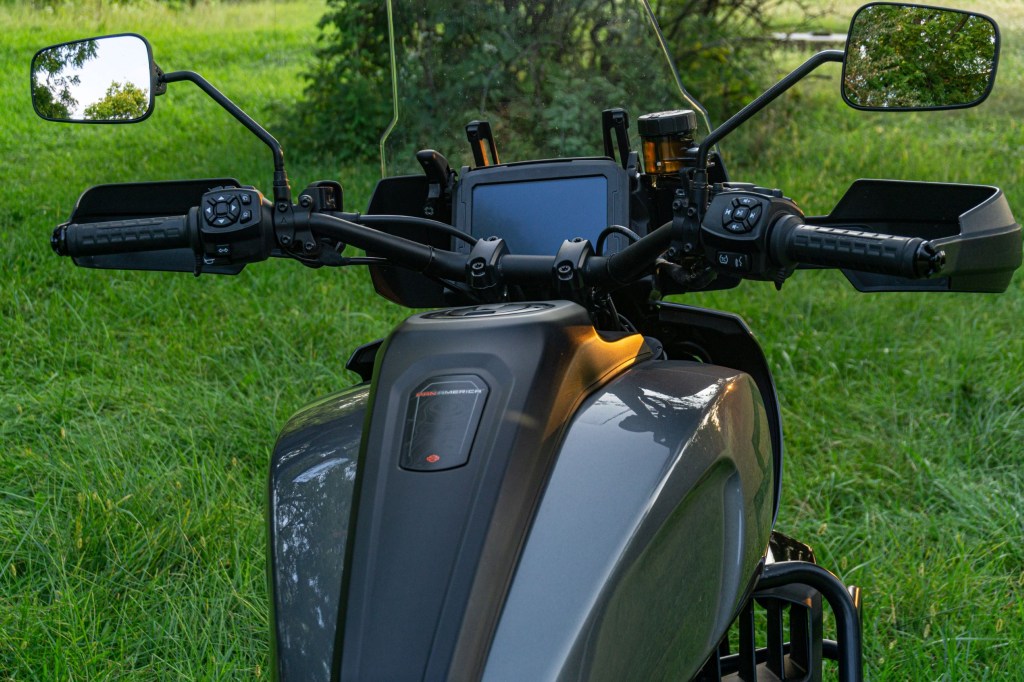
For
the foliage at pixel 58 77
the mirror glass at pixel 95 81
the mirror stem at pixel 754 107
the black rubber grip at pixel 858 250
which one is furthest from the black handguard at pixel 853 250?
the foliage at pixel 58 77

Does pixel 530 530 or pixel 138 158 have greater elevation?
pixel 530 530

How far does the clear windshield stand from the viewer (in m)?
1.90

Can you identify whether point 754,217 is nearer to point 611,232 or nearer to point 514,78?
point 611,232

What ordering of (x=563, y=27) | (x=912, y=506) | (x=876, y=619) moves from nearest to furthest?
(x=563, y=27), (x=876, y=619), (x=912, y=506)

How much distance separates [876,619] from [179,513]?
5.55 feet

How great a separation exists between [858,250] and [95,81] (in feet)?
3.74

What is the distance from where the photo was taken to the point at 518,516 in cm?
95

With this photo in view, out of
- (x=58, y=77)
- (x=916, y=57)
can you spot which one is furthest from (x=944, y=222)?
(x=58, y=77)

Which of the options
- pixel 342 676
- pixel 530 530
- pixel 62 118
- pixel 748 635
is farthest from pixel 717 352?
pixel 62 118

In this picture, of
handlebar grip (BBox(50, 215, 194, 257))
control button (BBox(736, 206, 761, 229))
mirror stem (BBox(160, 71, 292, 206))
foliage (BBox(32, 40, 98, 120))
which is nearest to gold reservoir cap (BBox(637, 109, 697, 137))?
control button (BBox(736, 206, 761, 229))

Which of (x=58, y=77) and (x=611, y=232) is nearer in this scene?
(x=611, y=232)

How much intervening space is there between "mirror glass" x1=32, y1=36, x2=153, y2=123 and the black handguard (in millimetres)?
938

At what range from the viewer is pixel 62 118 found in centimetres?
164

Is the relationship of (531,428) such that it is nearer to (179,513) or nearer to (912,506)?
(179,513)
